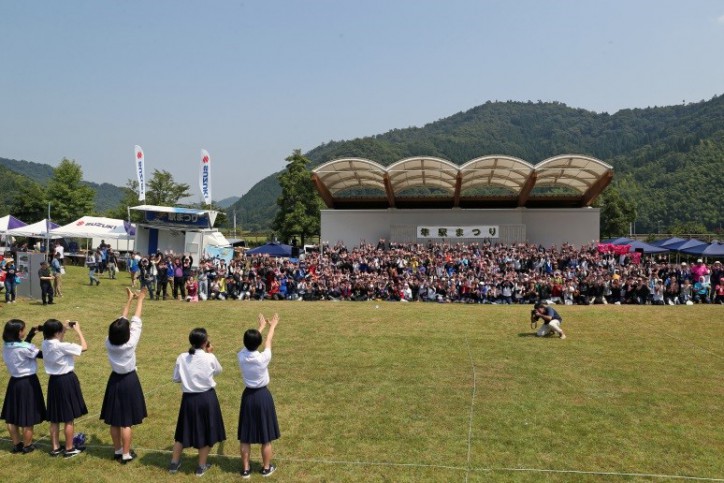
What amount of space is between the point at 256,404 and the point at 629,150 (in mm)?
165688

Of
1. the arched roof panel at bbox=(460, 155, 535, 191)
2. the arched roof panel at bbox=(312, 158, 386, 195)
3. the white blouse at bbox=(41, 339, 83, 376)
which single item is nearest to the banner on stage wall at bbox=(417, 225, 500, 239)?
the arched roof panel at bbox=(460, 155, 535, 191)

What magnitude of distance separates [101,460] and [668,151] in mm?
121044

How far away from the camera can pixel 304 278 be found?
73.0 ft

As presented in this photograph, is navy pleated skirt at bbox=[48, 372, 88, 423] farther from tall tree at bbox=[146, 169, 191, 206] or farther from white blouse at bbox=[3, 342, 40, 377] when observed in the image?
tall tree at bbox=[146, 169, 191, 206]

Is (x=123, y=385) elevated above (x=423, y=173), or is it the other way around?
(x=423, y=173)

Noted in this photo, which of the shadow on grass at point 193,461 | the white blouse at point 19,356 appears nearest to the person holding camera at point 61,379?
the white blouse at point 19,356

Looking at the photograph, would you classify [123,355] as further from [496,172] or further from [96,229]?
[96,229]

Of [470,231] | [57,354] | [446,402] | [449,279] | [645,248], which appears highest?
[470,231]

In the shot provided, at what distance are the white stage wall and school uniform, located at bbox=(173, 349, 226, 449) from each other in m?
26.3

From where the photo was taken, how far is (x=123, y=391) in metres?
5.55

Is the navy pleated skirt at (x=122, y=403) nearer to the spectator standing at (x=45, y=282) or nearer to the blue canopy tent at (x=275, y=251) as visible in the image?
the spectator standing at (x=45, y=282)

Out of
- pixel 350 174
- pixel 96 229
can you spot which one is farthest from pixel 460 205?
pixel 96 229

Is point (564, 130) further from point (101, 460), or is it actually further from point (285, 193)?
point (101, 460)

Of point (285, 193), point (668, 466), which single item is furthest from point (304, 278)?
point (285, 193)
